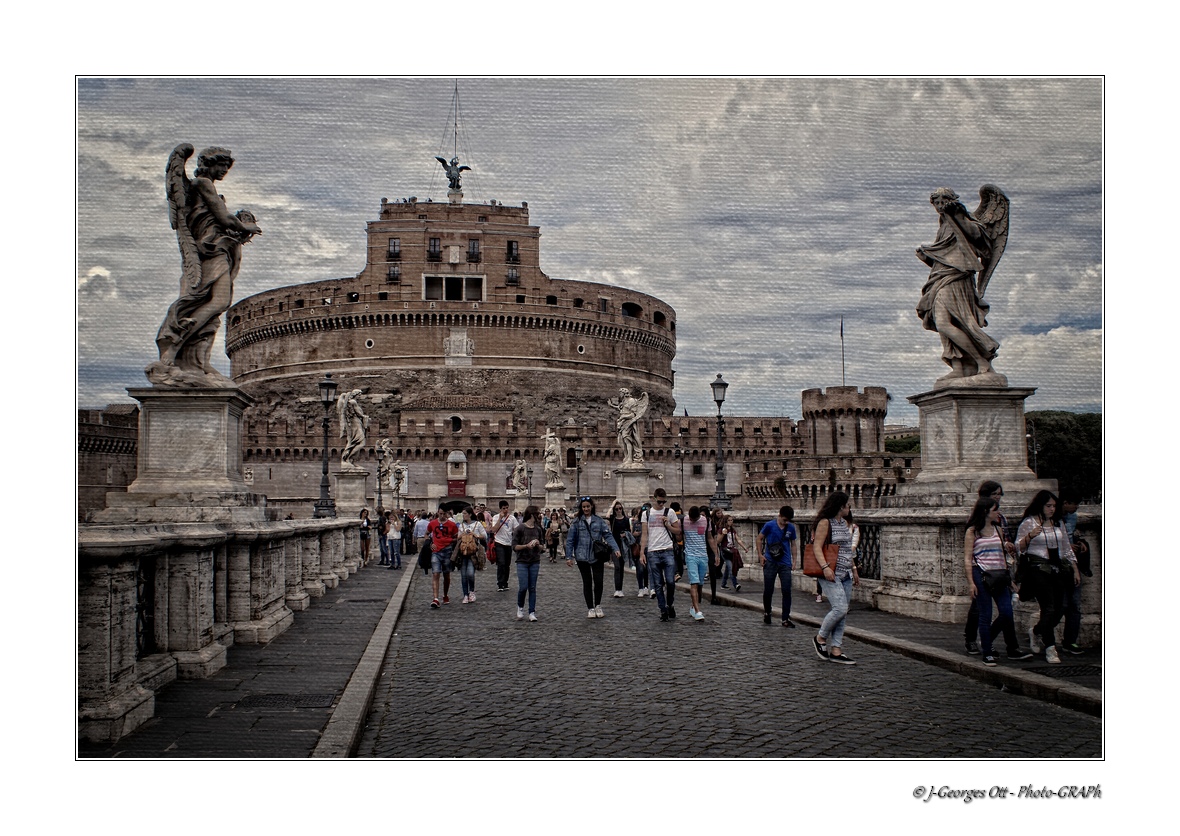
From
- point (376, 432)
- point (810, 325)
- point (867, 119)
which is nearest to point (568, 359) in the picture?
point (376, 432)

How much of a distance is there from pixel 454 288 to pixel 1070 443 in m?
62.9

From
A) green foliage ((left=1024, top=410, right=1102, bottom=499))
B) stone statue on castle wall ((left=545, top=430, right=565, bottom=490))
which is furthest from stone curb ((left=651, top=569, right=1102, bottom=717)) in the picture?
stone statue on castle wall ((left=545, top=430, right=565, bottom=490))

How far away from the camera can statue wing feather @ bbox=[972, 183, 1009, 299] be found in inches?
342

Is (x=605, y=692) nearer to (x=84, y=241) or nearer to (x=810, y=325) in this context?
(x=84, y=241)

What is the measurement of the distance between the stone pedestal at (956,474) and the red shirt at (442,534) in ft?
18.9

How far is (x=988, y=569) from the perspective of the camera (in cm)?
690

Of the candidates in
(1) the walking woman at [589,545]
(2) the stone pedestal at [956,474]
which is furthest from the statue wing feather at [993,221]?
(1) the walking woman at [589,545]

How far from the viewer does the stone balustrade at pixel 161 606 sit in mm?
4590

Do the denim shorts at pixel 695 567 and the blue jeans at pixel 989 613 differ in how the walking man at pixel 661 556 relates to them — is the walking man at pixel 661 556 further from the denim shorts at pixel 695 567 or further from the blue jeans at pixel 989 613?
the blue jeans at pixel 989 613

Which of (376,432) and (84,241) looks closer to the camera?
(84,241)

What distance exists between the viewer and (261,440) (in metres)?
60.5
